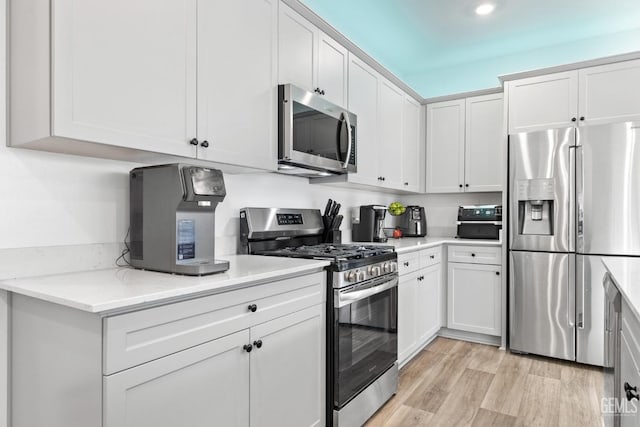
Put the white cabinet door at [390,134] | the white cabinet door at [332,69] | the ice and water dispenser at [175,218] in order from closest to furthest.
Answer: the ice and water dispenser at [175,218]
the white cabinet door at [332,69]
the white cabinet door at [390,134]

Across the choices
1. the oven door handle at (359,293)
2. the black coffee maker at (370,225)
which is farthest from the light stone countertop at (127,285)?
the black coffee maker at (370,225)

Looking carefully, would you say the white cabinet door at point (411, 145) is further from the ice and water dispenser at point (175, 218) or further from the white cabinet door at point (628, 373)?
the ice and water dispenser at point (175, 218)

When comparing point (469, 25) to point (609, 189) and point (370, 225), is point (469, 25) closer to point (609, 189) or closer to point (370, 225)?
point (609, 189)

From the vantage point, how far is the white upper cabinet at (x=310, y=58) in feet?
7.04

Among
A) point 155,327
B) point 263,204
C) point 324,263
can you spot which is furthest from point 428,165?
point 155,327

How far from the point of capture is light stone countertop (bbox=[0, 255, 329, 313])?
1.02 meters

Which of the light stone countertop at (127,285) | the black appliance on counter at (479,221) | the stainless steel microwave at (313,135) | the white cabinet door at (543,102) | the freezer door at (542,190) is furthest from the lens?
the black appliance on counter at (479,221)

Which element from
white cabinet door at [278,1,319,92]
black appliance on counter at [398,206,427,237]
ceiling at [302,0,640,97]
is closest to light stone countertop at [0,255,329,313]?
white cabinet door at [278,1,319,92]

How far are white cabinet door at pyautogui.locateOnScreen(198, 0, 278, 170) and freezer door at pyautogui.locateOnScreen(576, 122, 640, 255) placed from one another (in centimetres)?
243

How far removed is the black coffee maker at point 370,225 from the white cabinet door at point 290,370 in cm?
141

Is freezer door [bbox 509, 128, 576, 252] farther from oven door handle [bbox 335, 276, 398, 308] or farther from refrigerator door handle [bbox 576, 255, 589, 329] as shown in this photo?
oven door handle [bbox 335, 276, 398, 308]

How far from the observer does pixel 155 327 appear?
44.6 inches

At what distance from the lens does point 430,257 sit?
3322 millimetres

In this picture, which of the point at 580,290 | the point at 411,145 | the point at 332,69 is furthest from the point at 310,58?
the point at 580,290
